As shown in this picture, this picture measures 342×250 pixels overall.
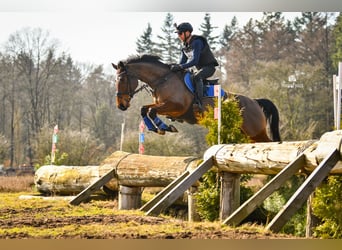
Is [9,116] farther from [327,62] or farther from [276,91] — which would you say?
[327,62]

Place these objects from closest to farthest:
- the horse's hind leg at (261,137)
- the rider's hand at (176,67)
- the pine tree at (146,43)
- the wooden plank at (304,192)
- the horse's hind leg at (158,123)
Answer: the wooden plank at (304,192), the horse's hind leg at (158,123), the rider's hand at (176,67), the horse's hind leg at (261,137), the pine tree at (146,43)

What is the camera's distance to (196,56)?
20.3 ft

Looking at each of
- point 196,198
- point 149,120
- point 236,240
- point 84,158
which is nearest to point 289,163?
point 236,240

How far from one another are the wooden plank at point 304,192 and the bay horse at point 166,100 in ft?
9.72

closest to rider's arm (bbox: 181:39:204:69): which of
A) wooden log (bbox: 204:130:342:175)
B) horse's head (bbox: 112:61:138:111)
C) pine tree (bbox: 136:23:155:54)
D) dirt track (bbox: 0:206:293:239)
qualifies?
horse's head (bbox: 112:61:138:111)

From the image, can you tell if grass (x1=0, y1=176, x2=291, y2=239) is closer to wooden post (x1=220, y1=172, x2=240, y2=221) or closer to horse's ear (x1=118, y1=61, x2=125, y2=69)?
wooden post (x1=220, y1=172, x2=240, y2=221)

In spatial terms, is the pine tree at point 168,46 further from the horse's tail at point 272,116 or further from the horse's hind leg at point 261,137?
the horse's hind leg at point 261,137

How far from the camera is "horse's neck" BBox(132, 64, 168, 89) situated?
6145 mm

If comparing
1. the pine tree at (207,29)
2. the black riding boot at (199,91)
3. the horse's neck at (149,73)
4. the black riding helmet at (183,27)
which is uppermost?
the pine tree at (207,29)

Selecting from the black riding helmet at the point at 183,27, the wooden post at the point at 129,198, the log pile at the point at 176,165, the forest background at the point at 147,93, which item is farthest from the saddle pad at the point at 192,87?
the forest background at the point at 147,93

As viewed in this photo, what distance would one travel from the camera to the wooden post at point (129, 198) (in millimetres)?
5449

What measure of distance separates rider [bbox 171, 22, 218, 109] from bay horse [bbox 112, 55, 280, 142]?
0.12 metres

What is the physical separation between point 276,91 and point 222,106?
6.08m

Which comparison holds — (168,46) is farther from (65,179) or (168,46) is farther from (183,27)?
(65,179)
